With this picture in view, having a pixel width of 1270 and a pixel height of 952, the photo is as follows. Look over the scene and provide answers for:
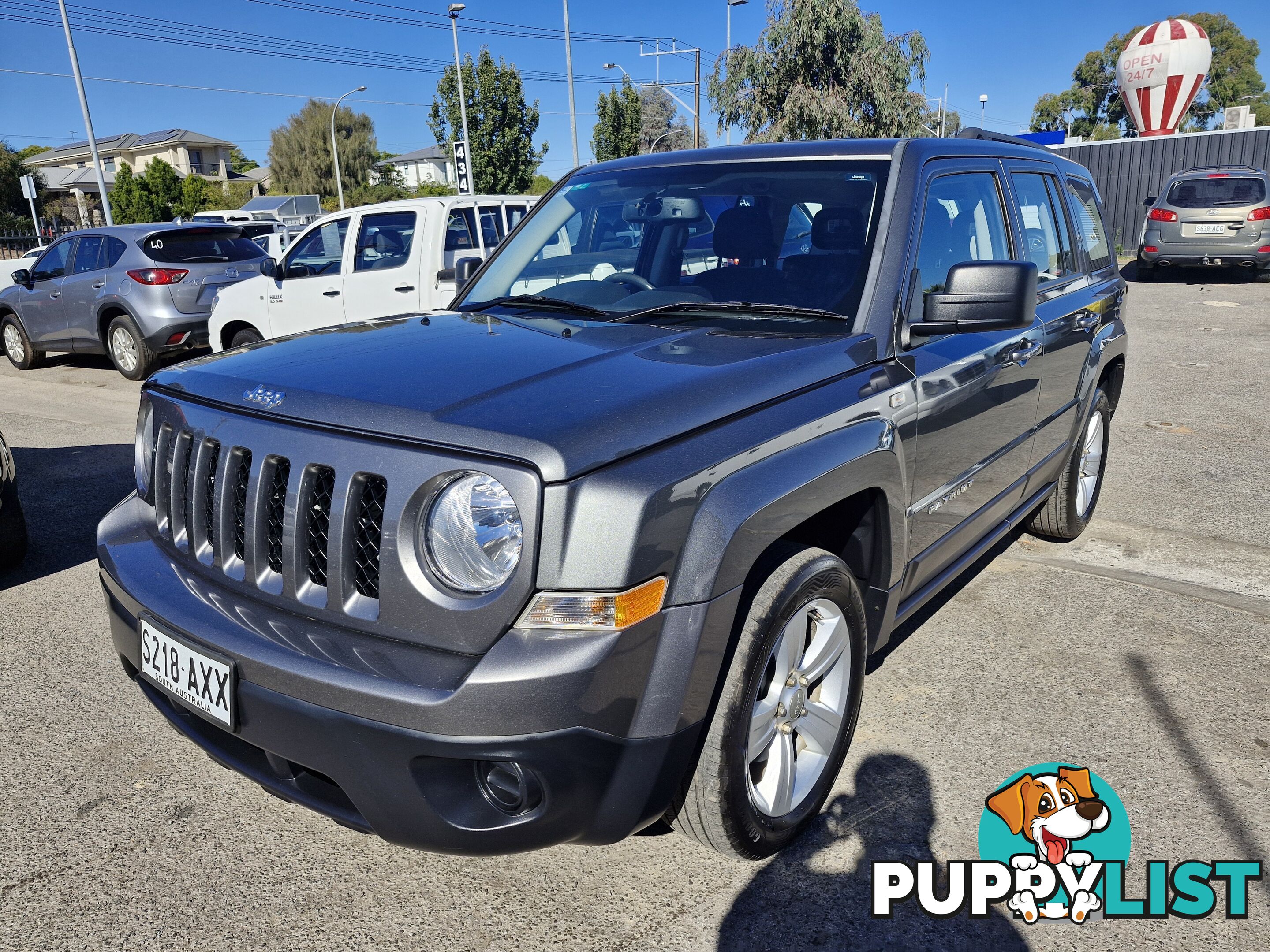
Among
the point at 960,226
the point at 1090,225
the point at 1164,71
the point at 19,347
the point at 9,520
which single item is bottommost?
the point at 19,347

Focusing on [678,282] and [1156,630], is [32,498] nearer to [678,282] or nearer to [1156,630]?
[678,282]

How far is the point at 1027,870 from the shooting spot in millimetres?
2467

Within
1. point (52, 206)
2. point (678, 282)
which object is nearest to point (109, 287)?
point (678, 282)

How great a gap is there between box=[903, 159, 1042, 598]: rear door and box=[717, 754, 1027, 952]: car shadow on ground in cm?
66

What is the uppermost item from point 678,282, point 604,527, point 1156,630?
point 678,282

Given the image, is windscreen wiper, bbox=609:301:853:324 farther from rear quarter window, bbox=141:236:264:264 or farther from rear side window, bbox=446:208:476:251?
rear quarter window, bbox=141:236:264:264

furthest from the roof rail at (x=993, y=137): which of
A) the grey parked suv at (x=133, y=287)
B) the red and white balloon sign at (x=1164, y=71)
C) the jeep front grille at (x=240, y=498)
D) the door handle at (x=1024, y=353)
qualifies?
the red and white balloon sign at (x=1164, y=71)

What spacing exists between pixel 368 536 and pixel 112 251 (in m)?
10.2

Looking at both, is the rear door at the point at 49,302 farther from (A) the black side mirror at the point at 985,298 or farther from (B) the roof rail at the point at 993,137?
(A) the black side mirror at the point at 985,298

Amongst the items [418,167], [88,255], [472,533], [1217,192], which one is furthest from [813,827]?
[418,167]

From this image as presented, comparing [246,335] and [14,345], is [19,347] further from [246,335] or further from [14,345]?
[246,335]

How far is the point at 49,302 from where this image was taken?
35.9 feet

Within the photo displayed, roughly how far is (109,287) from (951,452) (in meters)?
9.91

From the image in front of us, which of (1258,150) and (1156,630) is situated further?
(1258,150)
